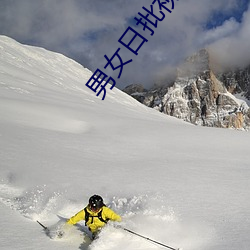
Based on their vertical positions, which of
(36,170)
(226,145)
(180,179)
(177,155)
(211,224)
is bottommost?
(36,170)

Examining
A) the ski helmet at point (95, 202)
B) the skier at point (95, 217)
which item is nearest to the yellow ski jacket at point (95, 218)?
the skier at point (95, 217)

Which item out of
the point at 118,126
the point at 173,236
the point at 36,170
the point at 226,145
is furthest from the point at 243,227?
the point at 118,126

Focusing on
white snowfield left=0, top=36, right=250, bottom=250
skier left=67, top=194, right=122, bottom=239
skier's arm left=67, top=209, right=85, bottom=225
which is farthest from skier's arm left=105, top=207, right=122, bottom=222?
skier's arm left=67, top=209, right=85, bottom=225

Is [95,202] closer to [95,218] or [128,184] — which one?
[95,218]

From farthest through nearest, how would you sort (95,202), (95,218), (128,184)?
(128,184) → (95,218) → (95,202)

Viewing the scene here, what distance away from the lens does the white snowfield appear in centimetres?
552

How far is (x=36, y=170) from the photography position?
8.95 m

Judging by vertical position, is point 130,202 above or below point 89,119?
below

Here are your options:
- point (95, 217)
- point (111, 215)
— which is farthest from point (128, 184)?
point (95, 217)

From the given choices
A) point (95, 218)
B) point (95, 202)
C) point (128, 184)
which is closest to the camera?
point (95, 202)

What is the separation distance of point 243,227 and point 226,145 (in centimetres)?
817

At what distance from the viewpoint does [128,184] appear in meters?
8.13

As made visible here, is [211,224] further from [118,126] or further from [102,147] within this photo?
[118,126]

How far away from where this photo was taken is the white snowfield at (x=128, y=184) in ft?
18.1
